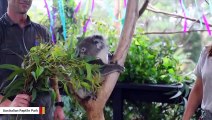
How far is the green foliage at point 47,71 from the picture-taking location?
107 centimetres

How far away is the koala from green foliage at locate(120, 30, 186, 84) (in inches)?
27.1

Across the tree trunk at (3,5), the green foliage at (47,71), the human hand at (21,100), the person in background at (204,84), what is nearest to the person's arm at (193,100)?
the person in background at (204,84)

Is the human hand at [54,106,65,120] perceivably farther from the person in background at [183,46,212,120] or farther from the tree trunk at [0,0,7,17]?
the tree trunk at [0,0,7,17]

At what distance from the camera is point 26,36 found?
147 cm

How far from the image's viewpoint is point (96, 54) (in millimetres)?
1325

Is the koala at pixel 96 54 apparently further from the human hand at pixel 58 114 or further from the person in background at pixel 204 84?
the person in background at pixel 204 84

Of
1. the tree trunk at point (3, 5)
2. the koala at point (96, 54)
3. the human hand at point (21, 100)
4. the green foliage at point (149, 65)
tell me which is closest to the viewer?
the human hand at point (21, 100)

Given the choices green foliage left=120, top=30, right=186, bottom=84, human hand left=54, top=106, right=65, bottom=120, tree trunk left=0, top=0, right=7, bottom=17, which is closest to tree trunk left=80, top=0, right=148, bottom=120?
human hand left=54, top=106, right=65, bottom=120

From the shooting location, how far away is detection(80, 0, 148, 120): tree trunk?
1.23 m

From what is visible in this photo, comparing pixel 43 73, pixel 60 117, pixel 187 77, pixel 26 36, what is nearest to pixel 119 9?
pixel 187 77

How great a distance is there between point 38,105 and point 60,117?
20 cm

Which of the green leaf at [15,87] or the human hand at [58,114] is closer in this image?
the green leaf at [15,87]

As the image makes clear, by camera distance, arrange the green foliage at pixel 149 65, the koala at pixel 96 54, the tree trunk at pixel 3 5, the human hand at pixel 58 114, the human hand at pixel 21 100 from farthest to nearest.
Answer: the green foliage at pixel 149 65
the tree trunk at pixel 3 5
the human hand at pixel 58 114
the koala at pixel 96 54
the human hand at pixel 21 100

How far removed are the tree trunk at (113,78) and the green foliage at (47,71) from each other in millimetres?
112
